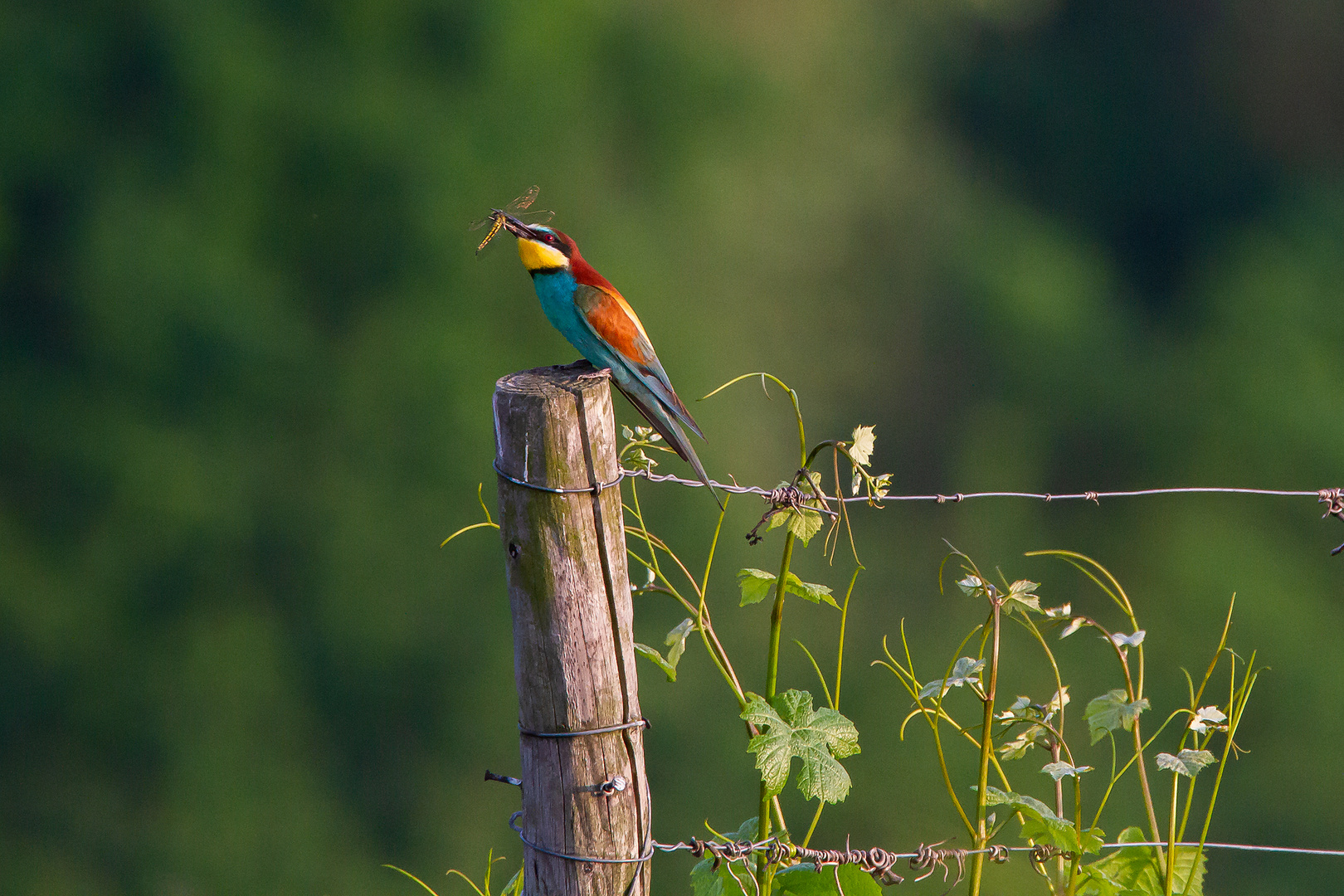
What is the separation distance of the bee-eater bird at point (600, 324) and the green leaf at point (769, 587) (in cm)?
20

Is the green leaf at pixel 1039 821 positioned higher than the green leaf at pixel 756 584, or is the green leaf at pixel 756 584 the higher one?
the green leaf at pixel 756 584

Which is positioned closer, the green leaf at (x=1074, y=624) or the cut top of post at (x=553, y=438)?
the cut top of post at (x=553, y=438)

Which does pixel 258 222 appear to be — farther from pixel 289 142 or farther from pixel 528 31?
pixel 528 31

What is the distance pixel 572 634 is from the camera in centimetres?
103

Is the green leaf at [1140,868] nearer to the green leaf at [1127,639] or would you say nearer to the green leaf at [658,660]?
the green leaf at [1127,639]

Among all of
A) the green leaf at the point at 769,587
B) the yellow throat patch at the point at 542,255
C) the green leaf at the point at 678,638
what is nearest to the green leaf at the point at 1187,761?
the green leaf at the point at 769,587

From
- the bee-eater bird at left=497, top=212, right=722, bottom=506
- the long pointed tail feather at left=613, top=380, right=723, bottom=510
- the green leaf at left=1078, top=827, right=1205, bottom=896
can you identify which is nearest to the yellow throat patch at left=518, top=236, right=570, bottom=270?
the bee-eater bird at left=497, top=212, right=722, bottom=506

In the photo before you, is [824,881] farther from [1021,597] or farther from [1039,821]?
[1021,597]

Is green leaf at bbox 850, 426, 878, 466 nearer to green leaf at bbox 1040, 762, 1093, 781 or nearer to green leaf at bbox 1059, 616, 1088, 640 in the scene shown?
green leaf at bbox 1059, 616, 1088, 640

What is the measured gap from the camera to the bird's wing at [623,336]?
1.28 m

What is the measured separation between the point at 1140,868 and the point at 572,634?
891mm

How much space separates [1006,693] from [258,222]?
104 inches

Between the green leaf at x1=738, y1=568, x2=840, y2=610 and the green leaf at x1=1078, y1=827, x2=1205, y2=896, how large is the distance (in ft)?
1.68

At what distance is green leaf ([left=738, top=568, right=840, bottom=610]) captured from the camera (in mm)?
1284
